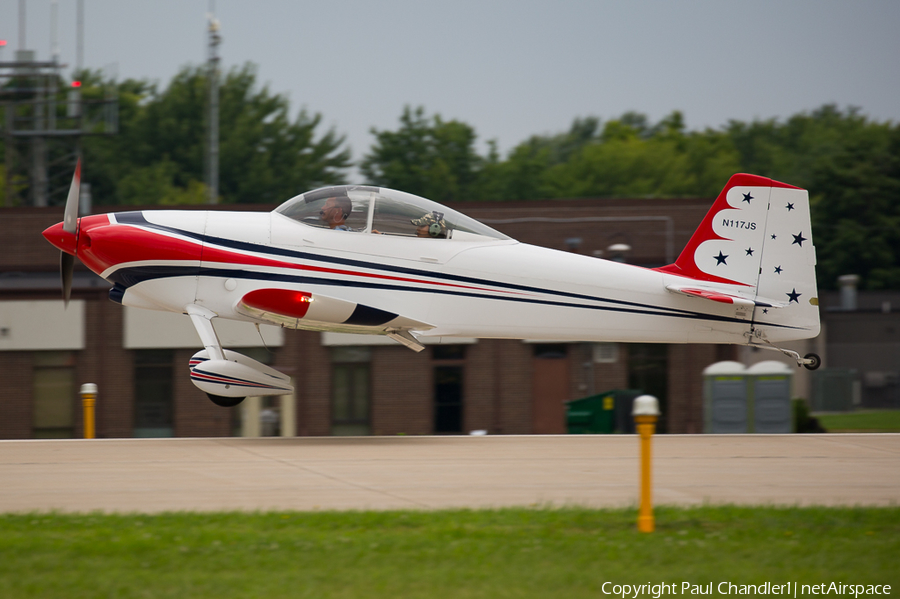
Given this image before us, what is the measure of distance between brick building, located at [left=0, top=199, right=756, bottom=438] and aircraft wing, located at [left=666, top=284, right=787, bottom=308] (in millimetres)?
9198

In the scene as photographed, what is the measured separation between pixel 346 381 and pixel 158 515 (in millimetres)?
15578

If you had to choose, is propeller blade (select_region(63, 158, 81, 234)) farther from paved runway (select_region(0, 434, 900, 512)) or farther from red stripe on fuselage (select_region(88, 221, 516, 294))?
paved runway (select_region(0, 434, 900, 512))

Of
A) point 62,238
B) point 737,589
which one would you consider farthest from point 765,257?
point 62,238

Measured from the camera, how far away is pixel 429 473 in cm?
923

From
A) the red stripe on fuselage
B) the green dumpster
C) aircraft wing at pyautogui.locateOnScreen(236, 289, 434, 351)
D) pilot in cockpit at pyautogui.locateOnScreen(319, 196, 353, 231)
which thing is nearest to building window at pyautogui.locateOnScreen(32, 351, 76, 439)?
the red stripe on fuselage

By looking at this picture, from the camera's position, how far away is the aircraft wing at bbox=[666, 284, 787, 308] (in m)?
12.2

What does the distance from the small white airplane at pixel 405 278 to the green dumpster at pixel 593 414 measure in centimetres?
658

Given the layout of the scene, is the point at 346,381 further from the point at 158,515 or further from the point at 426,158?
the point at 426,158

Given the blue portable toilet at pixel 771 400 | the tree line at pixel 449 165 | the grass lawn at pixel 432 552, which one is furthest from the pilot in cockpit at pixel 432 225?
the tree line at pixel 449 165

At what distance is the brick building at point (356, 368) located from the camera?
22000 mm

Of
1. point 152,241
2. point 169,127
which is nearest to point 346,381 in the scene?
point 152,241

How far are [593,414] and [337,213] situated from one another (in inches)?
363

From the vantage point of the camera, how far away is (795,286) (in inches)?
494

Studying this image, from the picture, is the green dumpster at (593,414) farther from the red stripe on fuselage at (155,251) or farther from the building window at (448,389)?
the red stripe on fuselage at (155,251)
